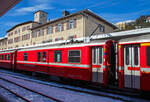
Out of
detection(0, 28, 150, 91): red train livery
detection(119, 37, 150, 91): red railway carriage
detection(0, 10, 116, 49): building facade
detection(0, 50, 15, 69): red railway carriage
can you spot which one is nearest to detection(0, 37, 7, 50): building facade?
detection(0, 10, 116, 49): building facade

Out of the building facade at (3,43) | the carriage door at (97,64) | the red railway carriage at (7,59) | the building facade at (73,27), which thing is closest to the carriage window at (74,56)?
the carriage door at (97,64)

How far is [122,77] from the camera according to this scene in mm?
6914

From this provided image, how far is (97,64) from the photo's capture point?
8.03m

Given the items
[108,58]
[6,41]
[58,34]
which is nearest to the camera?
[108,58]

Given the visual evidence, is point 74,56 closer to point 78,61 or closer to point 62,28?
point 78,61

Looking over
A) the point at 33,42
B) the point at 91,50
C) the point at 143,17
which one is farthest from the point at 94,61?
the point at 143,17

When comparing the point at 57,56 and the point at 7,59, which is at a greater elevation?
the point at 57,56

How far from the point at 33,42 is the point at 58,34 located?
10.5 m

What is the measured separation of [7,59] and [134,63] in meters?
18.6

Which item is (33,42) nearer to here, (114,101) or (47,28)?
→ (47,28)

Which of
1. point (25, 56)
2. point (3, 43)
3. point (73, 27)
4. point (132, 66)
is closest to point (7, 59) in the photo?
point (25, 56)

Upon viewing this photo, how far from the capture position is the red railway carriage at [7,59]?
18.3 metres

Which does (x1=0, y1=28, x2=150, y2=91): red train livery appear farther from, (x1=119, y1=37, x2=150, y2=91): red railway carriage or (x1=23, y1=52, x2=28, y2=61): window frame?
(x1=23, y1=52, x2=28, y2=61): window frame

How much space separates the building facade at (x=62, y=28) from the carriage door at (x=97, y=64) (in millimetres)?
8608
